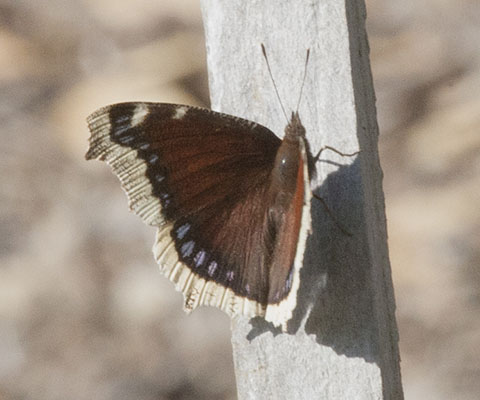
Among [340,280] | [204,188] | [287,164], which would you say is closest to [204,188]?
[204,188]

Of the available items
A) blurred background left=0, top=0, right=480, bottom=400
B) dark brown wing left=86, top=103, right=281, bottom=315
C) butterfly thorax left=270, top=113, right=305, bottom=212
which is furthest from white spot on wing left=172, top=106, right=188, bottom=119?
blurred background left=0, top=0, right=480, bottom=400

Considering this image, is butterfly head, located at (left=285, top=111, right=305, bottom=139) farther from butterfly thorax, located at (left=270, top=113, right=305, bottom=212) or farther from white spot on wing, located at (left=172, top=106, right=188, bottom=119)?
white spot on wing, located at (left=172, top=106, right=188, bottom=119)

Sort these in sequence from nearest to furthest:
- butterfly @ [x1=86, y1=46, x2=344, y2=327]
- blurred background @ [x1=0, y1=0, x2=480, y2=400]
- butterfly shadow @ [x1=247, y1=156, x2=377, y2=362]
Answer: butterfly shadow @ [x1=247, y1=156, x2=377, y2=362] < butterfly @ [x1=86, y1=46, x2=344, y2=327] < blurred background @ [x1=0, y1=0, x2=480, y2=400]

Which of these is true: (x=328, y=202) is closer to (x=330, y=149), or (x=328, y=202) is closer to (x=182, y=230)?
(x=330, y=149)

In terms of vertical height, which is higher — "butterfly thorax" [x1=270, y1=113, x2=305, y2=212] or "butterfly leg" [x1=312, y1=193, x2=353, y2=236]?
"butterfly thorax" [x1=270, y1=113, x2=305, y2=212]

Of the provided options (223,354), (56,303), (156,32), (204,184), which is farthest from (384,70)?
(204,184)

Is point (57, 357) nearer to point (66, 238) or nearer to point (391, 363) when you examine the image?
point (66, 238)

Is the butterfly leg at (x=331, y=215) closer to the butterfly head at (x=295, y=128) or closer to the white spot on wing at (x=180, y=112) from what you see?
the butterfly head at (x=295, y=128)
